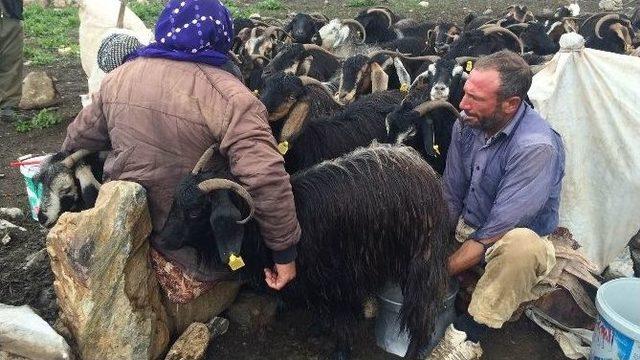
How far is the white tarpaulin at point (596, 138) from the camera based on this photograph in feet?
12.6

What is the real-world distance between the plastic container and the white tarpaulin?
4.00ft

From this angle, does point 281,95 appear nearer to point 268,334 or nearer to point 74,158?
point 74,158

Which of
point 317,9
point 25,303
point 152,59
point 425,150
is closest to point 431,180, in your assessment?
point 425,150

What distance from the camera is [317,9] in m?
13.5

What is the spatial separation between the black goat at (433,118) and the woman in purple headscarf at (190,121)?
141 centimetres

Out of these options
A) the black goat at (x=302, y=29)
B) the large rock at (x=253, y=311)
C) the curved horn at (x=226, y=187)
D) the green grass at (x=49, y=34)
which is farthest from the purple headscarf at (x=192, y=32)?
the green grass at (x=49, y=34)

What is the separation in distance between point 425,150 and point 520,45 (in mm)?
2999

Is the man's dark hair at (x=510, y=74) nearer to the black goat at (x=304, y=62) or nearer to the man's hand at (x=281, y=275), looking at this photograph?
the man's hand at (x=281, y=275)

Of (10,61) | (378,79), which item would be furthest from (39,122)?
(378,79)

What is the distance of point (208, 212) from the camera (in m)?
2.67

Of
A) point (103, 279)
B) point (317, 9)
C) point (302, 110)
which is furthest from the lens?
point (317, 9)

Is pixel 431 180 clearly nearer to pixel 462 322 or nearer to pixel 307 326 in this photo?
pixel 462 322

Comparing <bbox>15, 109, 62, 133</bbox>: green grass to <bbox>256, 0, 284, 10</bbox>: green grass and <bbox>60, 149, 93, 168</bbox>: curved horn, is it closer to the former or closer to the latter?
<bbox>60, 149, 93, 168</bbox>: curved horn

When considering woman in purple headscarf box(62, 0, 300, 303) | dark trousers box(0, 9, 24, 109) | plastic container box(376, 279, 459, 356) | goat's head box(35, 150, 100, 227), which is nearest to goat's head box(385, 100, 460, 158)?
plastic container box(376, 279, 459, 356)
